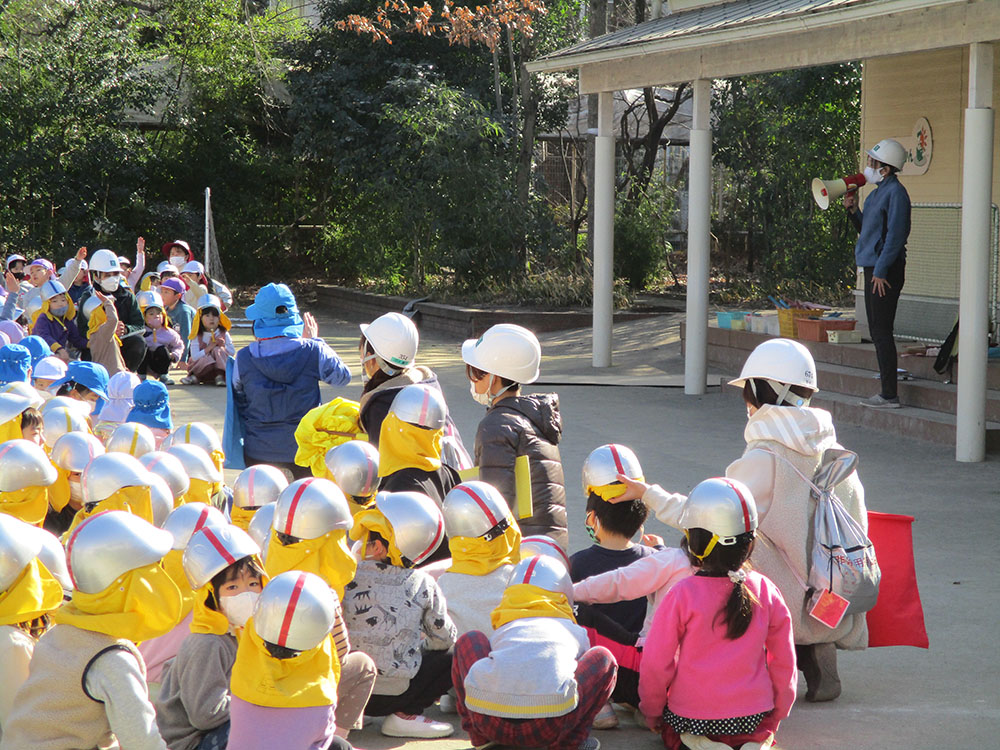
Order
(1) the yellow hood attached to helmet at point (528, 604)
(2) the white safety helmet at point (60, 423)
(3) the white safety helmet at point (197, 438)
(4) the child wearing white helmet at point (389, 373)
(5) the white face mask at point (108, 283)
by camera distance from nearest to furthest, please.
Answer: (1) the yellow hood attached to helmet at point (528, 604) < (3) the white safety helmet at point (197, 438) < (4) the child wearing white helmet at point (389, 373) < (2) the white safety helmet at point (60, 423) < (5) the white face mask at point (108, 283)

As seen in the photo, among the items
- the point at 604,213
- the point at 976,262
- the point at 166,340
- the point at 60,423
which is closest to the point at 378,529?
the point at 60,423

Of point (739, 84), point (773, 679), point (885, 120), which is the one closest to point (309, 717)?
point (773, 679)

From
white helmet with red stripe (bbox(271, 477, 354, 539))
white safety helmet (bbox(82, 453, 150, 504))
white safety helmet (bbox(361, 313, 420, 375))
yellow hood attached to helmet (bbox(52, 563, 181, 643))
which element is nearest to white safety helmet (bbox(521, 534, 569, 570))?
white helmet with red stripe (bbox(271, 477, 354, 539))

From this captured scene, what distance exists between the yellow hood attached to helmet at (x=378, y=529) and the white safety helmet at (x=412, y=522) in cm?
2

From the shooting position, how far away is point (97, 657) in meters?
3.23

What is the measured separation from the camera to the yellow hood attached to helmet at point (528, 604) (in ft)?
12.6

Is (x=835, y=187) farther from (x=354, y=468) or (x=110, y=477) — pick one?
(x=110, y=477)

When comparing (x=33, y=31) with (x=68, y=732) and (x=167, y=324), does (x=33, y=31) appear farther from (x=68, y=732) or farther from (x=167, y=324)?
(x=68, y=732)

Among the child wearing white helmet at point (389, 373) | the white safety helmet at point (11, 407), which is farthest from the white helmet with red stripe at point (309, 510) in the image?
the white safety helmet at point (11, 407)

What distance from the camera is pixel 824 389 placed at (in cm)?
1137

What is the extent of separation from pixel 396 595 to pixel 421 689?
1.29 ft

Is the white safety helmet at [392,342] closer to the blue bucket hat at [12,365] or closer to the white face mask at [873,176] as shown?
the blue bucket hat at [12,365]

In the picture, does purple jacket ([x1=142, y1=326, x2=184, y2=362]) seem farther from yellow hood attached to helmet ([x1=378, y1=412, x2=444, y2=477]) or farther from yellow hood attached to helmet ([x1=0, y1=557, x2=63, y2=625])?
yellow hood attached to helmet ([x1=0, y1=557, x2=63, y2=625])

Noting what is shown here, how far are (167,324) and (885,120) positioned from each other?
27.4ft
